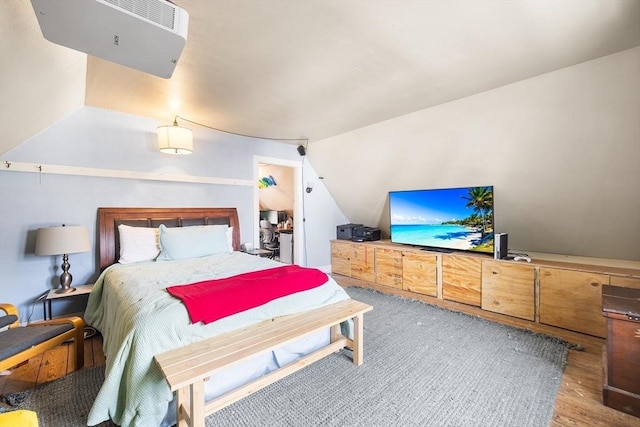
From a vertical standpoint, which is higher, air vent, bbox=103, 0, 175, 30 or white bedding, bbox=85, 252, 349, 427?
air vent, bbox=103, 0, 175, 30

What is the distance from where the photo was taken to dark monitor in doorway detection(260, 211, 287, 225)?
21.6ft

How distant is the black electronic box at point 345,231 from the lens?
15.3 ft

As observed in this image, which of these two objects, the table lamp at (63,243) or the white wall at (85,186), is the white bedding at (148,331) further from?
the white wall at (85,186)

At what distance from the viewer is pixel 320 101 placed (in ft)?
9.21

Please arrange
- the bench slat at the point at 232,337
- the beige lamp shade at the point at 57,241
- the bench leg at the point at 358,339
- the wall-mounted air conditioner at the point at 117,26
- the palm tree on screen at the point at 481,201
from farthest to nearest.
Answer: the palm tree on screen at the point at 481,201, the beige lamp shade at the point at 57,241, the bench leg at the point at 358,339, the bench slat at the point at 232,337, the wall-mounted air conditioner at the point at 117,26

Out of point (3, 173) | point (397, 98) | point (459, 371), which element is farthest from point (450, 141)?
point (3, 173)

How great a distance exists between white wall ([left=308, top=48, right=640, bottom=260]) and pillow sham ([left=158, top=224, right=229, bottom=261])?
221 cm

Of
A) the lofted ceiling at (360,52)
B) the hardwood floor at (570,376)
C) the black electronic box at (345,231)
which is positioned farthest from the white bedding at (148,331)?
the black electronic box at (345,231)

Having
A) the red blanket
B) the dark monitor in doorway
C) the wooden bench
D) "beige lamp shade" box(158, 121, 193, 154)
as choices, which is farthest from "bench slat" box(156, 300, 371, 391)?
the dark monitor in doorway

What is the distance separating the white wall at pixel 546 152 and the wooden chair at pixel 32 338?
346 centimetres

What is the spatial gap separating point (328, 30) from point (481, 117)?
1.77 m

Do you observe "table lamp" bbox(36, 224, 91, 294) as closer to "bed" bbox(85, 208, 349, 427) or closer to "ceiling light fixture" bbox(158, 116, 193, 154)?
"bed" bbox(85, 208, 349, 427)

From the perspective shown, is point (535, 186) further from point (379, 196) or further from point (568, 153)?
point (379, 196)

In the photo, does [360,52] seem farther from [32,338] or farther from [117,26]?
[32,338]
